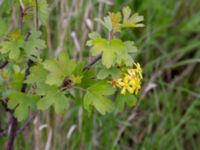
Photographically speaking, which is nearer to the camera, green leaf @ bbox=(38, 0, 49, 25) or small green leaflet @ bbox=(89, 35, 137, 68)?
small green leaflet @ bbox=(89, 35, 137, 68)

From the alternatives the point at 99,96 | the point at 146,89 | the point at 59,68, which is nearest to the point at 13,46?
the point at 59,68

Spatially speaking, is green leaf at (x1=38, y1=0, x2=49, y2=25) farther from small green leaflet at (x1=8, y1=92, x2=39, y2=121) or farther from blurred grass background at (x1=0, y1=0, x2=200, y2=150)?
blurred grass background at (x1=0, y1=0, x2=200, y2=150)

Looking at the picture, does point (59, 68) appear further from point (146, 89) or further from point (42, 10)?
point (146, 89)

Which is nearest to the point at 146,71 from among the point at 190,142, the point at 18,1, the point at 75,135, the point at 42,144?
the point at 190,142

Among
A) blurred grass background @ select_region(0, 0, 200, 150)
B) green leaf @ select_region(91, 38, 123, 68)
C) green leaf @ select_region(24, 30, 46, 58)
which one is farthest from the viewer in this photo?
blurred grass background @ select_region(0, 0, 200, 150)

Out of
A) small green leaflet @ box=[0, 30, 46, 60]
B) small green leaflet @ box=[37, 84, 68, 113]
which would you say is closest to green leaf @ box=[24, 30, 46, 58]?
small green leaflet @ box=[0, 30, 46, 60]

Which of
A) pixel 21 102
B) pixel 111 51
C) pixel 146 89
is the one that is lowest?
pixel 146 89

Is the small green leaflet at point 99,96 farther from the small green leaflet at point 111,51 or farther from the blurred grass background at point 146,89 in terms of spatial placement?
the blurred grass background at point 146,89
